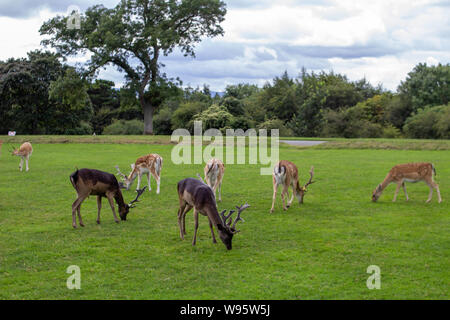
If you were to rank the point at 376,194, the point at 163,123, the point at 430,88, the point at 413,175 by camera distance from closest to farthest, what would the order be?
the point at 413,175, the point at 376,194, the point at 430,88, the point at 163,123

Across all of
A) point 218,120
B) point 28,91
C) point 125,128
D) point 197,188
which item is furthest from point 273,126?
point 197,188

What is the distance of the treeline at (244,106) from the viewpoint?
46719 millimetres

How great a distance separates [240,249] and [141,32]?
37.1 meters

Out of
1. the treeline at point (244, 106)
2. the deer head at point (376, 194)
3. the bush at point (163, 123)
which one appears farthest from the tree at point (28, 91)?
the deer head at point (376, 194)

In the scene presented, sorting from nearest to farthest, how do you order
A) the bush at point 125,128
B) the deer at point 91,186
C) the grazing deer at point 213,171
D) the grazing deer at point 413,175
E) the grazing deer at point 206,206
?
the grazing deer at point 206,206 → the deer at point 91,186 → the grazing deer at point 213,171 → the grazing deer at point 413,175 → the bush at point 125,128

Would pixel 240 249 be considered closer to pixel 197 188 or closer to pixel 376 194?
pixel 197 188

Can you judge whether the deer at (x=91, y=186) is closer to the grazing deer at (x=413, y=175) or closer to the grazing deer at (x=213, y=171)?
the grazing deer at (x=213, y=171)

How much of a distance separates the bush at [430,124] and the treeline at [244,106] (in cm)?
10

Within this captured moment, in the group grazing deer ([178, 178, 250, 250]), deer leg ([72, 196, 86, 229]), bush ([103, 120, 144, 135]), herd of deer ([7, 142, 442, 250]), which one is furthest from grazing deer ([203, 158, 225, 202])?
bush ([103, 120, 144, 135])

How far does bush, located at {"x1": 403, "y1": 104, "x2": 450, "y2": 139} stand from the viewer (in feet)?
153

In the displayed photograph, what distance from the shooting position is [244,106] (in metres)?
57.7

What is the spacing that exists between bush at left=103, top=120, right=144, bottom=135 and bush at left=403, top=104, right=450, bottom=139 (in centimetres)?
3243

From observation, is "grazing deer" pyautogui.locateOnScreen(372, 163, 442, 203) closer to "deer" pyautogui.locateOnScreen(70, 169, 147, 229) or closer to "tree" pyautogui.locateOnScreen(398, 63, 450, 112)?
"deer" pyautogui.locateOnScreen(70, 169, 147, 229)
